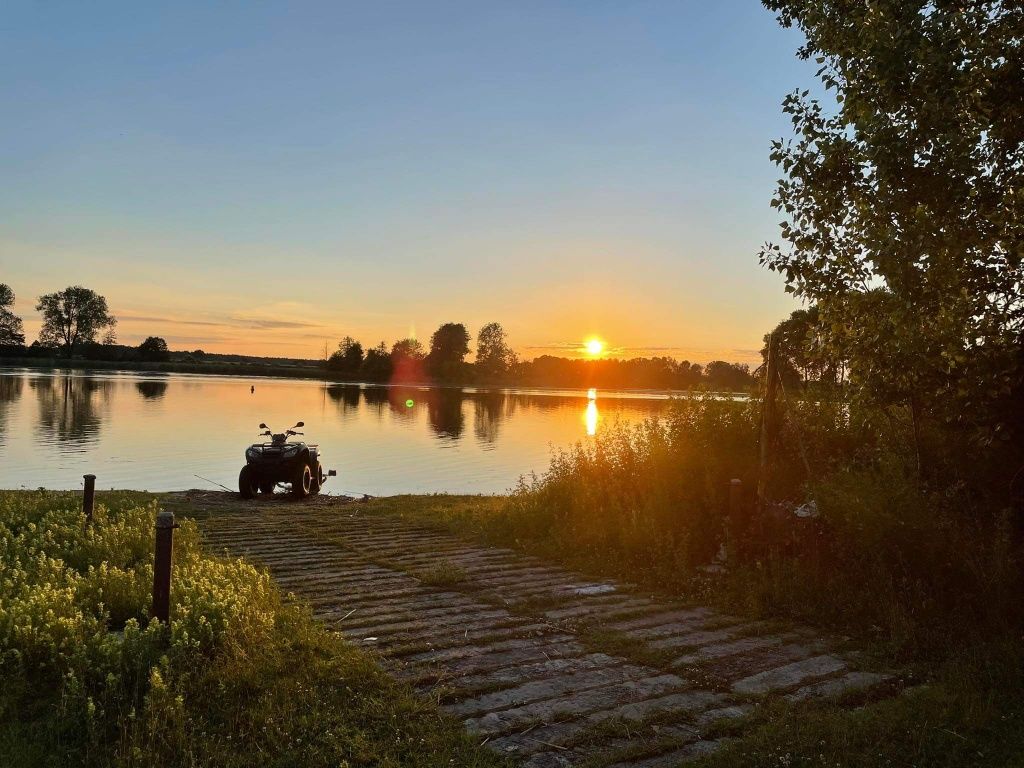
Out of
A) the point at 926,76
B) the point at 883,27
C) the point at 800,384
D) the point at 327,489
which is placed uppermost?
the point at 883,27

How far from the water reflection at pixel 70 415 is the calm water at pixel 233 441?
0.07m

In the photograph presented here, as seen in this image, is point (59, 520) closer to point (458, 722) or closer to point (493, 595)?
point (493, 595)

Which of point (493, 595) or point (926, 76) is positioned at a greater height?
point (926, 76)

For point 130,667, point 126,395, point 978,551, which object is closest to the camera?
point 130,667

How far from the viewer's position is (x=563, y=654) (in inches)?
259

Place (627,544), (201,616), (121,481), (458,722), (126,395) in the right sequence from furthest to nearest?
(126,395)
(121,481)
(627,544)
(201,616)
(458,722)

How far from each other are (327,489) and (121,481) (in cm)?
676

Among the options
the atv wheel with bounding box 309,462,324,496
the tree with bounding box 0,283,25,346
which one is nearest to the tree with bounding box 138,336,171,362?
the tree with bounding box 0,283,25,346

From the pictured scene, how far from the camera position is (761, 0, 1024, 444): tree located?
6887mm

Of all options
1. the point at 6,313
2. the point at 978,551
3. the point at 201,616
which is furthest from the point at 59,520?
the point at 6,313

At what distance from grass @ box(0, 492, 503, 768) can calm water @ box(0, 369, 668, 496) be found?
9.09m

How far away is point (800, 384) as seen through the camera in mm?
13742

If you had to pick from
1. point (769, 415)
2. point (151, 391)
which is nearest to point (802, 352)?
point (769, 415)

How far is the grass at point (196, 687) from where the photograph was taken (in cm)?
465
